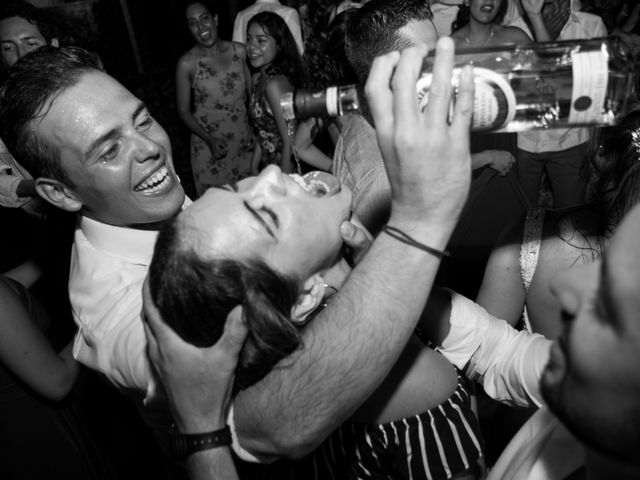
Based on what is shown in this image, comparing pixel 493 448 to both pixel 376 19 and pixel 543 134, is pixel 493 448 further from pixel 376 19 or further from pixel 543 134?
pixel 543 134

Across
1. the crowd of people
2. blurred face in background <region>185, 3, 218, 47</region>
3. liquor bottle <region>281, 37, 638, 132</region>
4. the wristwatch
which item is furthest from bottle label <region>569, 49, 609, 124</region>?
blurred face in background <region>185, 3, 218, 47</region>

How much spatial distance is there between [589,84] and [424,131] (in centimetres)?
44

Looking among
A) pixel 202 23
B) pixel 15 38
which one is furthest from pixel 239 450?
pixel 202 23

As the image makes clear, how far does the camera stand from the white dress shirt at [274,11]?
4809 mm

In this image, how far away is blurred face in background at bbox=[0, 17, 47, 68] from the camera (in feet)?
10.4

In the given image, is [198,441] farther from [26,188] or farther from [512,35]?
[512,35]

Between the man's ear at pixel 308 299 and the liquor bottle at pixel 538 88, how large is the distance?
481mm

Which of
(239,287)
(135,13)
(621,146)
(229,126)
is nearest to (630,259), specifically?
(239,287)

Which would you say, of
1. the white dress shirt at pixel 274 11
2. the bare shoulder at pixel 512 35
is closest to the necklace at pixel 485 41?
the bare shoulder at pixel 512 35

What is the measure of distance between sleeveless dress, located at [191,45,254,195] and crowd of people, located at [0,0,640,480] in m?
2.40

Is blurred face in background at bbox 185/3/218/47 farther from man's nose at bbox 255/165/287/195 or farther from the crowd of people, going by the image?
man's nose at bbox 255/165/287/195

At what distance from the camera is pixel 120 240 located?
5.56 ft

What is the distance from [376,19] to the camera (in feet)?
7.16

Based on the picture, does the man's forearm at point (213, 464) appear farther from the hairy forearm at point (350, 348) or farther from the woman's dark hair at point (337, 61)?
the woman's dark hair at point (337, 61)
